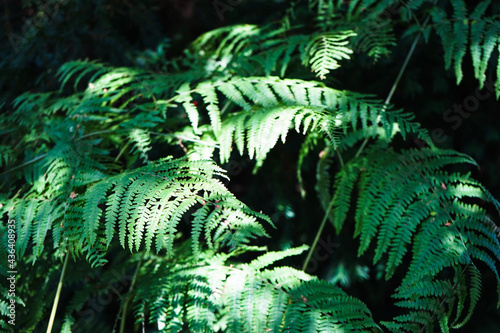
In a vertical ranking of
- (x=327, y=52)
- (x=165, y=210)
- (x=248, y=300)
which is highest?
(x=327, y=52)

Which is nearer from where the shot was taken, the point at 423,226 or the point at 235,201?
the point at 235,201

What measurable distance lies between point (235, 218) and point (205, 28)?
5.46 feet

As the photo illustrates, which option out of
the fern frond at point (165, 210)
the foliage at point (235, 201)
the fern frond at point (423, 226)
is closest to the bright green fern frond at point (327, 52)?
the foliage at point (235, 201)

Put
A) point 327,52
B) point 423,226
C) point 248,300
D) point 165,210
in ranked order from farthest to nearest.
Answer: point 327,52 < point 423,226 < point 248,300 < point 165,210

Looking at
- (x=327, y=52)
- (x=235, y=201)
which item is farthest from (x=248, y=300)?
(x=327, y=52)

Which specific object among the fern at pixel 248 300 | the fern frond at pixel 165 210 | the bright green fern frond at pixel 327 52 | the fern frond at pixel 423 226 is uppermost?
the bright green fern frond at pixel 327 52

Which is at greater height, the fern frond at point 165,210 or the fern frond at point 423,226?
the fern frond at point 165,210

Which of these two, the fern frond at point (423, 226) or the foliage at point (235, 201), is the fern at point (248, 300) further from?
the fern frond at point (423, 226)

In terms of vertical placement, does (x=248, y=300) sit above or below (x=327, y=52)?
below

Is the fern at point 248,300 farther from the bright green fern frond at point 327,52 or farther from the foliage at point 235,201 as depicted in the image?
the bright green fern frond at point 327,52

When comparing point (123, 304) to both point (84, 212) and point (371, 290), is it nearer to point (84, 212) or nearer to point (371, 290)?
point (84, 212)

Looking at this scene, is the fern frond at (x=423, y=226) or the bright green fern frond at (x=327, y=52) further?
the bright green fern frond at (x=327, y=52)

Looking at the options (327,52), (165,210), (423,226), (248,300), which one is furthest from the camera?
(327,52)

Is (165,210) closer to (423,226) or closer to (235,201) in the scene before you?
(235,201)
